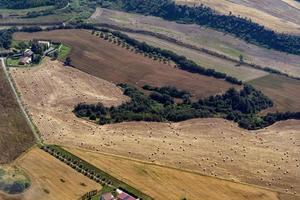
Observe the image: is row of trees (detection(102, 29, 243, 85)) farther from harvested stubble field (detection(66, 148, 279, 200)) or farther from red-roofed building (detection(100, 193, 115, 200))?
red-roofed building (detection(100, 193, 115, 200))

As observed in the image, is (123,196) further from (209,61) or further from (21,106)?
(209,61)

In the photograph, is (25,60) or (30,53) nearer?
(25,60)

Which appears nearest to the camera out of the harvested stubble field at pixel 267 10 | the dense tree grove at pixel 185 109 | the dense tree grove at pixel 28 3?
the dense tree grove at pixel 185 109

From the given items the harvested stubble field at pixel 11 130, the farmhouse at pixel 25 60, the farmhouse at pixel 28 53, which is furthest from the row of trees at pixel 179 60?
the harvested stubble field at pixel 11 130

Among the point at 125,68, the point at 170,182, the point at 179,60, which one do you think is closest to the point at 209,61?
the point at 179,60

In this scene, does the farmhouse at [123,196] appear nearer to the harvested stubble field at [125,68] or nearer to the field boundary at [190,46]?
the harvested stubble field at [125,68]

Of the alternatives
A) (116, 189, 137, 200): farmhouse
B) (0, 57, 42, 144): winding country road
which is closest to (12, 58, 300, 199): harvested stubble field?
(0, 57, 42, 144): winding country road
